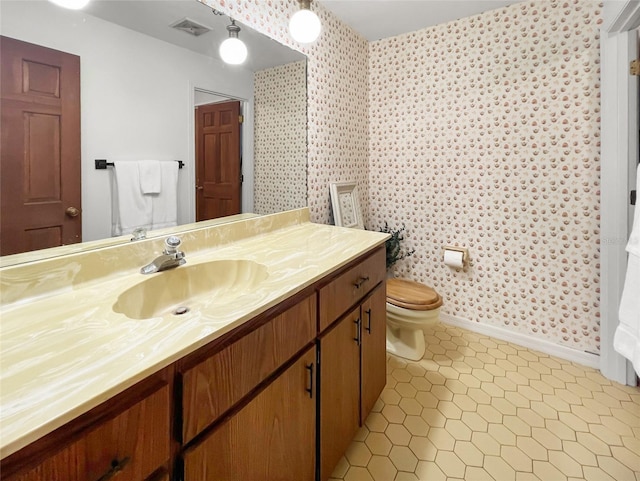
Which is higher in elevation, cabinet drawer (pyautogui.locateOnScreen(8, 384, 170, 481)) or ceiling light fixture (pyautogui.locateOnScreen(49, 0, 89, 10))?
ceiling light fixture (pyautogui.locateOnScreen(49, 0, 89, 10))

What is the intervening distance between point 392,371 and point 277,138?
1.54 metres

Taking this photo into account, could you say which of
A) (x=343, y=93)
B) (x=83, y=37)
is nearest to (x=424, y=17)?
(x=343, y=93)

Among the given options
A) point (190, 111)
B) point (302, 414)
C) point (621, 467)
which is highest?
point (190, 111)

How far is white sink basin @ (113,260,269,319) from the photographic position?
40.6 inches

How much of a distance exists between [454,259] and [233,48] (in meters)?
1.91

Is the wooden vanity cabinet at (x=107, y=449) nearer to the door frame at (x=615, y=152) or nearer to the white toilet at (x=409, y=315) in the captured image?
the white toilet at (x=409, y=315)

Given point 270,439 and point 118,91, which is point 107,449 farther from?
point 118,91

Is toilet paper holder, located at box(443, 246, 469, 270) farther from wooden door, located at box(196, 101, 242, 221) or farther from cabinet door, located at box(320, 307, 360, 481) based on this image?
wooden door, located at box(196, 101, 242, 221)

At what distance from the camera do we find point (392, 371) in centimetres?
210

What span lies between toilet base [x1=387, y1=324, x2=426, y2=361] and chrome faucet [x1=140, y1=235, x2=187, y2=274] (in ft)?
5.11

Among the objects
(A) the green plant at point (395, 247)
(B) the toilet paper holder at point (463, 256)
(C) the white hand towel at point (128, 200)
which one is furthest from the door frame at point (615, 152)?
(C) the white hand towel at point (128, 200)

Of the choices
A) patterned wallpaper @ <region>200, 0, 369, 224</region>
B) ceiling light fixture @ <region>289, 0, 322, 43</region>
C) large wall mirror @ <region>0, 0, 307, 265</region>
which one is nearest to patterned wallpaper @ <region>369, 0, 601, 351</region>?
patterned wallpaper @ <region>200, 0, 369, 224</region>

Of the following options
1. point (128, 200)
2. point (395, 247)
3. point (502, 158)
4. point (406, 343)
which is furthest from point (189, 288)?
point (502, 158)

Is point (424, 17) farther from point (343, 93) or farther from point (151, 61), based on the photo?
point (151, 61)
